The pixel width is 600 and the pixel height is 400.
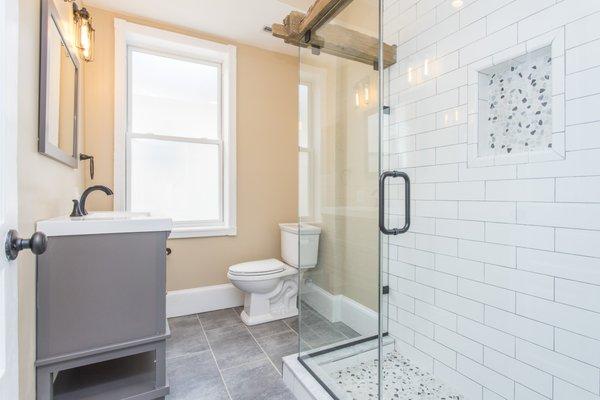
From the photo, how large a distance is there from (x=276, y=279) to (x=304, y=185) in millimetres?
805

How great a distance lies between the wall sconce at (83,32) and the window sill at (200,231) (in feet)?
4.77

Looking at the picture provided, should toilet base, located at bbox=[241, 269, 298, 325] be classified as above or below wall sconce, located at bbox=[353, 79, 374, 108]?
below

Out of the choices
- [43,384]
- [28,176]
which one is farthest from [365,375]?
[28,176]

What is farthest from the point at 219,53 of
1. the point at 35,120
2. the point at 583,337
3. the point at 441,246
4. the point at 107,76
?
the point at 583,337

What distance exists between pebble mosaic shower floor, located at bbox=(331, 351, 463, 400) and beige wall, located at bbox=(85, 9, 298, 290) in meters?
1.52

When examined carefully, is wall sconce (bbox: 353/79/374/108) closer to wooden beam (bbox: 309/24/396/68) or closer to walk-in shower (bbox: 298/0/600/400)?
walk-in shower (bbox: 298/0/600/400)

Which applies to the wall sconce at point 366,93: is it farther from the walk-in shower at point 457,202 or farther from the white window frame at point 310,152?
the white window frame at point 310,152

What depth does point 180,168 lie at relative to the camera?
279 centimetres

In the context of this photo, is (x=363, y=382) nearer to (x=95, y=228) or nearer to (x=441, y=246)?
(x=441, y=246)

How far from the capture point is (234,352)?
2.00m

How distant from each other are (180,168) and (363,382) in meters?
2.29

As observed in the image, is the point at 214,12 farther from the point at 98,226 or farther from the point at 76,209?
the point at 98,226

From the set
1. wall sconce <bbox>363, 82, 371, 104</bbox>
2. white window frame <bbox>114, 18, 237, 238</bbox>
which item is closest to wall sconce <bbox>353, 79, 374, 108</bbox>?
wall sconce <bbox>363, 82, 371, 104</bbox>

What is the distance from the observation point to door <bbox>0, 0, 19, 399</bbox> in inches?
23.0
